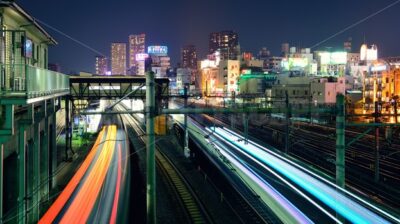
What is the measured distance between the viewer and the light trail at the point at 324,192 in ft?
30.4

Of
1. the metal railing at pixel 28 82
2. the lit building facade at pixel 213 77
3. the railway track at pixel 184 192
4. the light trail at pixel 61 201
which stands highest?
the lit building facade at pixel 213 77

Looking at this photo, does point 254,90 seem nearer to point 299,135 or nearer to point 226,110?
point 299,135

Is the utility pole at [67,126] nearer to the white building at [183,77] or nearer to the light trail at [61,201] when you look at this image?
the light trail at [61,201]

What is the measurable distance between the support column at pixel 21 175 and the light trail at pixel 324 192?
25.2 ft

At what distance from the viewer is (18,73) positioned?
11477mm

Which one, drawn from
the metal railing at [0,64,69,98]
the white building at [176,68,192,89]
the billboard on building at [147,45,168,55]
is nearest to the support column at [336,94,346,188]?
the metal railing at [0,64,69,98]

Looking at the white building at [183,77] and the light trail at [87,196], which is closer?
the light trail at [87,196]

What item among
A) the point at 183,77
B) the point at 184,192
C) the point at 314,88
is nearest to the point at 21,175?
the point at 184,192

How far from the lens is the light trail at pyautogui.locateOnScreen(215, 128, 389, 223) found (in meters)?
9.27

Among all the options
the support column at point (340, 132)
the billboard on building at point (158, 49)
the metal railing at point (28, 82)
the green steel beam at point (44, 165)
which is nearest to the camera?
the metal railing at point (28, 82)

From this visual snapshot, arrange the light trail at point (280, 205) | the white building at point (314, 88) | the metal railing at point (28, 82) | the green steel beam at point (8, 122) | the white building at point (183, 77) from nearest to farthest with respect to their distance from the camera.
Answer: the green steel beam at point (8, 122), the metal railing at point (28, 82), the light trail at point (280, 205), the white building at point (314, 88), the white building at point (183, 77)

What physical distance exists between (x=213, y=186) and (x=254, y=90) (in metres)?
57.6

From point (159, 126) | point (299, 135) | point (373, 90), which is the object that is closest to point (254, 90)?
point (373, 90)

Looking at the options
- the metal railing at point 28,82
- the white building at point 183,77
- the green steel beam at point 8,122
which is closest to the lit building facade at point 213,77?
the white building at point 183,77
